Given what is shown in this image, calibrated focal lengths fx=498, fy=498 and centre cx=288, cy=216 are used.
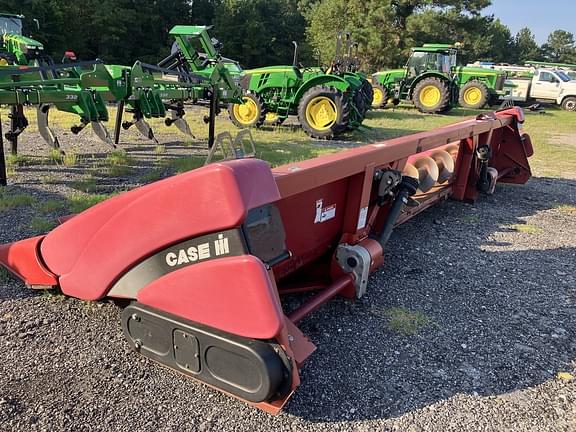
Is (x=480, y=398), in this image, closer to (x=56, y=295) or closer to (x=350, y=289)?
(x=350, y=289)

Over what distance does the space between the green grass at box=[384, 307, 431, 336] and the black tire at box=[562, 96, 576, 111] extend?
2065 cm

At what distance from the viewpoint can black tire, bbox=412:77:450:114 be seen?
1584cm

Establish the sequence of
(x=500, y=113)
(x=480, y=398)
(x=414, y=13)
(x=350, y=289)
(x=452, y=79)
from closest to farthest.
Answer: (x=480, y=398)
(x=350, y=289)
(x=500, y=113)
(x=452, y=79)
(x=414, y=13)

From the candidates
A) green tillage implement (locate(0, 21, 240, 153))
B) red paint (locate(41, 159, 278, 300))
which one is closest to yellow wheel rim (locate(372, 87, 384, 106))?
green tillage implement (locate(0, 21, 240, 153))

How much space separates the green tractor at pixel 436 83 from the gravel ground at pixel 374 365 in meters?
13.3

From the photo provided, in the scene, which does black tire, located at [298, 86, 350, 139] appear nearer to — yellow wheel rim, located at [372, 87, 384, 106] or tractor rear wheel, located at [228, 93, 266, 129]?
tractor rear wheel, located at [228, 93, 266, 129]

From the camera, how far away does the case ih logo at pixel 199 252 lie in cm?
186

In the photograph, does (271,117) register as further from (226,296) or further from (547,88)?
(547,88)

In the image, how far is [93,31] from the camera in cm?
3123

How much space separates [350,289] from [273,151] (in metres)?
5.26

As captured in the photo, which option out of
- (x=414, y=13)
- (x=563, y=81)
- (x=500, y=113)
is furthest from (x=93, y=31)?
(x=500, y=113)

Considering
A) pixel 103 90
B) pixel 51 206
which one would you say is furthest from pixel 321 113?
pixel 51 206

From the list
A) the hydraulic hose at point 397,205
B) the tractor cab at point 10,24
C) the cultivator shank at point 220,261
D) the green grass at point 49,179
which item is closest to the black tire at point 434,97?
the tractor cab at point 10,24

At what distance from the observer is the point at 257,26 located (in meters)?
37.5
